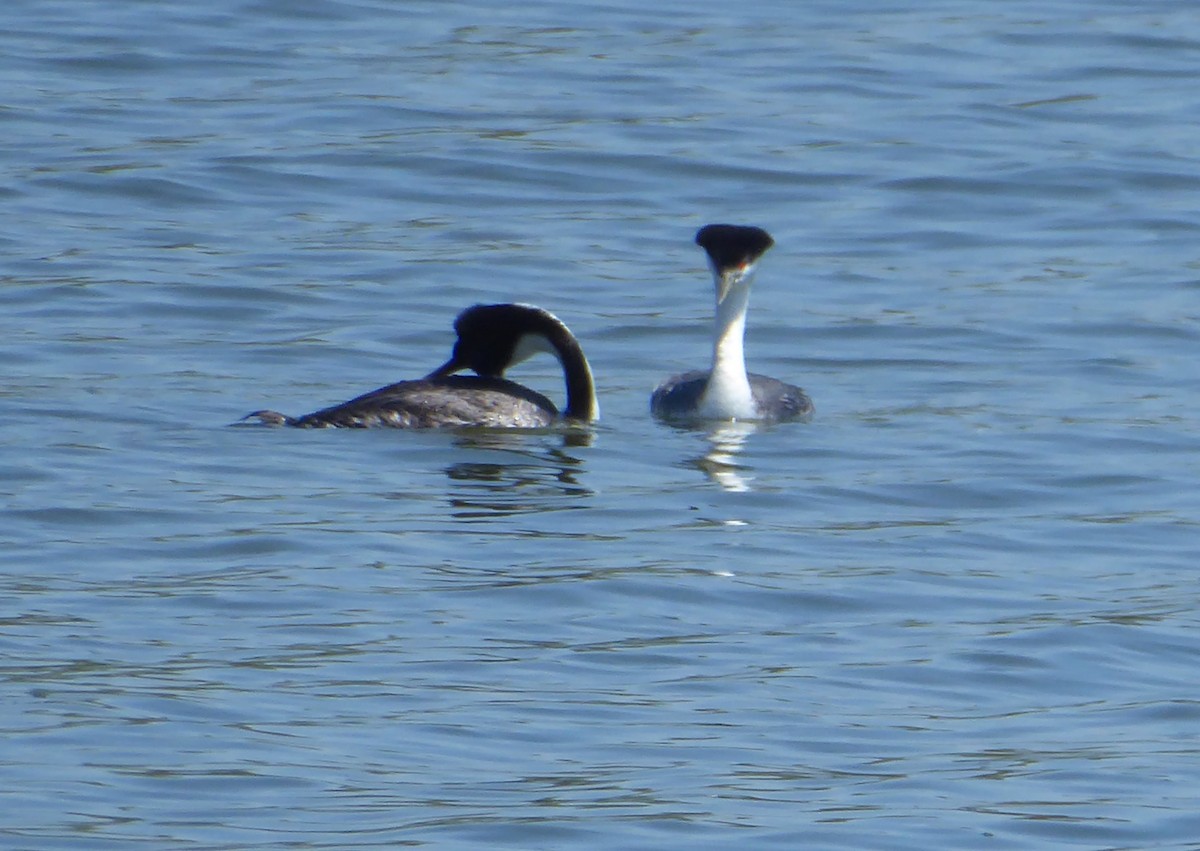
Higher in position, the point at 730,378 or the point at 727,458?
the point at 730,378

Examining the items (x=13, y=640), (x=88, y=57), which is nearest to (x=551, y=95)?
(x=88, y=57)

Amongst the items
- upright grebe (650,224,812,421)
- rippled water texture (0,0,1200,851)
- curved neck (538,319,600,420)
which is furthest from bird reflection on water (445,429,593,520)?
upright grebe (650,224,812,421)

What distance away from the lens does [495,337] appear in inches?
539

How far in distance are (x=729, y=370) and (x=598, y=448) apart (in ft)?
3.10

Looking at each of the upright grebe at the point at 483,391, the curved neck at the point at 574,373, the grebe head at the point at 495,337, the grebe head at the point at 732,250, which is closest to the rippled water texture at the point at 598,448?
the upright grebe at the point at 483,391

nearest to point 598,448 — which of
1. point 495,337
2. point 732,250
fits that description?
point 495,337

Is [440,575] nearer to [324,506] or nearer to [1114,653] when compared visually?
[324,506]

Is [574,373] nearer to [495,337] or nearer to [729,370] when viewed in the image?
[495,337]

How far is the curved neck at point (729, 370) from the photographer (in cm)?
1335

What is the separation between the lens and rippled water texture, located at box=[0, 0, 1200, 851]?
293 inches

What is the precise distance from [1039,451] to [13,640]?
5591 millimetres

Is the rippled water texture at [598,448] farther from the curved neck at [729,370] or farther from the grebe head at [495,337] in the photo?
the grebe head at [495,337]

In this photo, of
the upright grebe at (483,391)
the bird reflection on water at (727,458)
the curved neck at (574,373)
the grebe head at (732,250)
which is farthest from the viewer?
the grebe head at (732,250)

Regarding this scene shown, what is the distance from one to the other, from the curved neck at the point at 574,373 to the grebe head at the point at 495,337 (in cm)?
5
